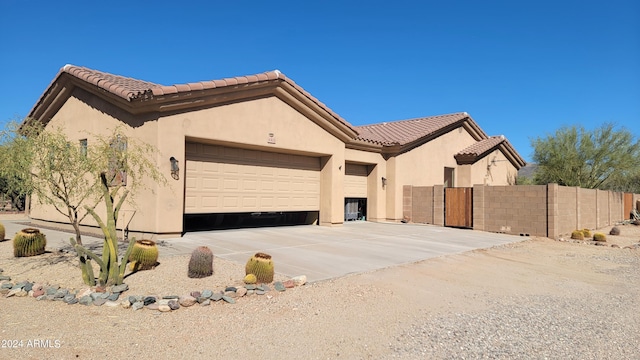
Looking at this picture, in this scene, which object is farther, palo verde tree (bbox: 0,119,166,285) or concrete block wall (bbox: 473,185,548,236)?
concrete block wall (bbox: 473,185,548,236)

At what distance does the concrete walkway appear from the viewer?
29.3 ft

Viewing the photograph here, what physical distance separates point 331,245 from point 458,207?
931cm

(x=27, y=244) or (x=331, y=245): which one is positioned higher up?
(x=27, y=244)

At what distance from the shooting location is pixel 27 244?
9.02m

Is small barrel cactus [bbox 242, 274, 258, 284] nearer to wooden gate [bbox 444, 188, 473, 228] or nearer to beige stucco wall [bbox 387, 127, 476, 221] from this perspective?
wooden gate [bbox 444, 188, 473, 228]

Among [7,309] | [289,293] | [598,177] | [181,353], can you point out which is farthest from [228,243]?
[598,177]

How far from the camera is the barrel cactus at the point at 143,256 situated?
7.74m

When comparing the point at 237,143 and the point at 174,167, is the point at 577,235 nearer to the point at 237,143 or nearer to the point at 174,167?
the point at 237,143

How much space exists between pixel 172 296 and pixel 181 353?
1.92 metres

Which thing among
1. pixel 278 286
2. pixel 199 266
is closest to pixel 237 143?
pixel 199 266

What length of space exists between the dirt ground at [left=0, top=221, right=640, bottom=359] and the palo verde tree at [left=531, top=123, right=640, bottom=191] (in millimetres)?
19210

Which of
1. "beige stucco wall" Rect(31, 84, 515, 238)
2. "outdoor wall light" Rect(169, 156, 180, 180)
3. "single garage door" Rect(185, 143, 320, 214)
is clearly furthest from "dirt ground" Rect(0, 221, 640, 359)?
"single garage door" Rect(185, 143, 320, 214)

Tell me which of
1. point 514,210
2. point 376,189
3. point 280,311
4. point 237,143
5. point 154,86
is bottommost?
point 280,311

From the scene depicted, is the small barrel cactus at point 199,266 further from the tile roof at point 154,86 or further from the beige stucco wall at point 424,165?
the beige stucco wall at point 424,165
